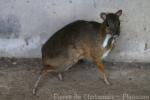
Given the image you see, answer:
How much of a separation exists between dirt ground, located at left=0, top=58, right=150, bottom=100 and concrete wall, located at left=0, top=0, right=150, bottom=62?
0.61ft

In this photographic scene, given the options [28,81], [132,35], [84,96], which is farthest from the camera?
[132,35]

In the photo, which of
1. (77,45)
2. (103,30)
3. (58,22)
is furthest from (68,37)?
(58,22)

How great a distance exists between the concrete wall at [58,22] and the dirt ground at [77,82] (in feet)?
0.61

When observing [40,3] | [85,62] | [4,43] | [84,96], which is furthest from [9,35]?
[84,96]

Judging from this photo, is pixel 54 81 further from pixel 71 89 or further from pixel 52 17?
pixel 52 17

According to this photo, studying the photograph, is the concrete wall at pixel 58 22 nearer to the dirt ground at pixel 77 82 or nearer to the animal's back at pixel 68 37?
the dirt ground at pixel 77 82

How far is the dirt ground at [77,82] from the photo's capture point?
573cm

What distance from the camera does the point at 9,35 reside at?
6598 mm

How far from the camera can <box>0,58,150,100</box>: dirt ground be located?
5734 millimetres

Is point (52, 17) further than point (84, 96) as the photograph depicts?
Yes

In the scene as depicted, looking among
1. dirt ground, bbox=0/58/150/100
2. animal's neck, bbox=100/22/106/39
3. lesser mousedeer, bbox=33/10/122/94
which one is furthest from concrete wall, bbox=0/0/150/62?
animal's neck, bbox=100/22/106/39

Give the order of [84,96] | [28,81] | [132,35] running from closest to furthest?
[84,96] → [28,81] → [132,35]

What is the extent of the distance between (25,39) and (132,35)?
1.61 meters

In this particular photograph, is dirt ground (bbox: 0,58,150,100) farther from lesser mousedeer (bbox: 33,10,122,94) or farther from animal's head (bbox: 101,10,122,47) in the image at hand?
animal's head (bbox: 101,10,122,47)
